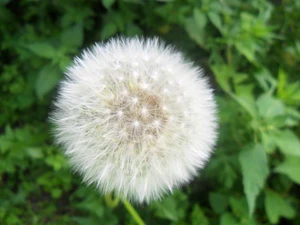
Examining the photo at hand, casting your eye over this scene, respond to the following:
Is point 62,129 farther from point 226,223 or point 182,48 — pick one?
point 182,48

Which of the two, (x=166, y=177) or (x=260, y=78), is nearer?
(x=166, y=177)

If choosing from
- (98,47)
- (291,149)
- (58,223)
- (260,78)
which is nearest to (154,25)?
(260,78)

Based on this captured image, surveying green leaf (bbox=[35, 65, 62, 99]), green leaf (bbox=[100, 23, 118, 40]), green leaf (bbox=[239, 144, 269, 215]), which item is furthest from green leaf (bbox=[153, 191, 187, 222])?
green leaf (bbox=[100, 23, 118, 40])

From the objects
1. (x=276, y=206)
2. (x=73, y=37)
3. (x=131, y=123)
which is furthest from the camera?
(x=73, y=37)

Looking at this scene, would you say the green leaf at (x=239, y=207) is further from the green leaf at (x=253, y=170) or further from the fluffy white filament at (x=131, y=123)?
the fluffy white filament at (x=131, y=123)

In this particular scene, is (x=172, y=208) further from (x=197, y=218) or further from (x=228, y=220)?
(x=228, y=220)

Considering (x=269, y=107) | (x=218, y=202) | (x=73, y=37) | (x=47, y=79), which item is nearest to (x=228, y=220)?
(x=218, y=202)
